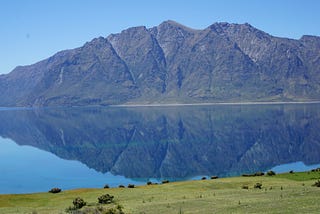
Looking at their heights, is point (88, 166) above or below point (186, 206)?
below

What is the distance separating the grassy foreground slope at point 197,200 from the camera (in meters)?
35.8

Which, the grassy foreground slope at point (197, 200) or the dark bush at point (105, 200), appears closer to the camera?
the grassy foreground slope at point (197, 200)

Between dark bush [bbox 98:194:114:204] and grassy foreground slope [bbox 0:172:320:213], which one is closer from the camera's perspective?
grassy foreground slope [bbox 0:172:320:213]

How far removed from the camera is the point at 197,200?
1705 inches

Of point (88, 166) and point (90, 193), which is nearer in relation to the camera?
point (90, 193)

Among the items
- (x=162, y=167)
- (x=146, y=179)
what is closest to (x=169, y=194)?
(x=146, y=179)

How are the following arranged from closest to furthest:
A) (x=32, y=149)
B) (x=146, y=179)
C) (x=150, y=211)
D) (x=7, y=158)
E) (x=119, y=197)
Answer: (x=150, y=211), (x=119, y=197), (x=146, y=179), (x=7, y=158), (x=32, y=149)

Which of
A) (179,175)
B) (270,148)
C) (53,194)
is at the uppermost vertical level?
(53,194)

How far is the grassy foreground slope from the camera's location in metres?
35.8

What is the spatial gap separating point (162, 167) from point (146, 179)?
77.3ft

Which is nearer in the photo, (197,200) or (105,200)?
Answer: (197,200)

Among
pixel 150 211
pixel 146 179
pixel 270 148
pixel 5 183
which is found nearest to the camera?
pixel 150 211

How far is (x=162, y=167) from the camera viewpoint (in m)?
144

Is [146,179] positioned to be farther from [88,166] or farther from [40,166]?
[40,166]
